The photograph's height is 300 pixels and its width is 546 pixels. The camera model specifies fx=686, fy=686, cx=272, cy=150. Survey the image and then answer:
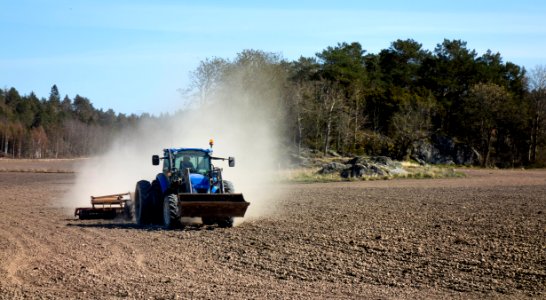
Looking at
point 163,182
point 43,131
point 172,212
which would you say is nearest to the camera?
point 172,212

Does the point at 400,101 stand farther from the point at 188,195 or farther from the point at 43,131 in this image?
the point at 43,131

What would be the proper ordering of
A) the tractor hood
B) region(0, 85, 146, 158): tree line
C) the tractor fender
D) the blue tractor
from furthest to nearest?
region(0, 85, 146, 158): tree line < the tractor fender < the tractor hood < the blue tractor

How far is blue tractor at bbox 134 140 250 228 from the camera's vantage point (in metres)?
19.4

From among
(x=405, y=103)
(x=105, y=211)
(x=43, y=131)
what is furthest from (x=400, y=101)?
(x=43, y=131)

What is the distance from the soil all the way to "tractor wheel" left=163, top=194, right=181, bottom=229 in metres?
0.53

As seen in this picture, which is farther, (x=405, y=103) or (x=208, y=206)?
(x=405, y=103)

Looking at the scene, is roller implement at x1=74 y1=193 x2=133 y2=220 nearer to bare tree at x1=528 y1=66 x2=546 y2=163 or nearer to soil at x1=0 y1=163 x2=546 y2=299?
soil at x1=0 y1=163 x2=546 y2=299

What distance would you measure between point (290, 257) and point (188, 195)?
550 centimetres

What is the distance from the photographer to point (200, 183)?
20953 mm

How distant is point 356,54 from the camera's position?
103 meters

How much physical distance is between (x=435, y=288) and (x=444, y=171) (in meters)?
48.3

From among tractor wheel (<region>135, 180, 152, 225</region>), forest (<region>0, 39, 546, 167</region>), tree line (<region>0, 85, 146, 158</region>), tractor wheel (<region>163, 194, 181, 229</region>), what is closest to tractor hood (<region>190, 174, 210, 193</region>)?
tractor wheel (<region>163, 194, 181, 229</region>)

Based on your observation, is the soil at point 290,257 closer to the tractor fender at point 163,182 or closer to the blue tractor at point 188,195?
the blue tractor at point 188,195

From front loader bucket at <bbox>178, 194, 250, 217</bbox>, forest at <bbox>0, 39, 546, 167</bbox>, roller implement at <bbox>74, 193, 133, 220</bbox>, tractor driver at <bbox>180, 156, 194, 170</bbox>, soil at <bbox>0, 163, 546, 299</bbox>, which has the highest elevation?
forest at <bbox>0, 39, 546, 167</bbox>
